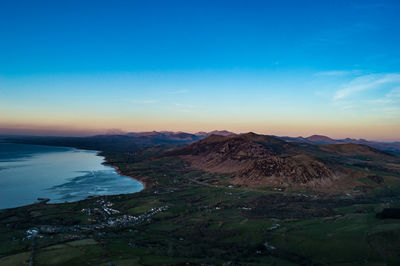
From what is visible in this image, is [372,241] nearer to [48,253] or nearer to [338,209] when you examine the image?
[338,209]

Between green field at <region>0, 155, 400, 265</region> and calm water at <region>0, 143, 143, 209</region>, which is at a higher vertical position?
green field at <region>0, 155, 400, 265</region>

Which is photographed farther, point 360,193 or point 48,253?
point 360,193

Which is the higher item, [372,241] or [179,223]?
[372,241]

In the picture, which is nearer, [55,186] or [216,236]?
[216,236]

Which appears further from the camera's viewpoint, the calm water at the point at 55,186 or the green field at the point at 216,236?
the calm water at the point at 55,186

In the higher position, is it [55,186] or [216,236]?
[216,236]

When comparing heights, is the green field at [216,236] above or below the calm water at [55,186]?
above

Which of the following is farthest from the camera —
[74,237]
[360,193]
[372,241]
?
[360,193]

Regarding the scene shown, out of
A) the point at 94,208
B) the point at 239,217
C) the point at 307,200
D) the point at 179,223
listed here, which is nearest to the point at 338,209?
the point at 307,200

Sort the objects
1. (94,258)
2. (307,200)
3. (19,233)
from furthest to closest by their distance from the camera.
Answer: (307,200)
(19,233)
(94,258)

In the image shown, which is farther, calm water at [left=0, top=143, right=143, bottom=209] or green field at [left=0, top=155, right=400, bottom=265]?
calm water at [left=0, top=143, right=143, bottom=209]
